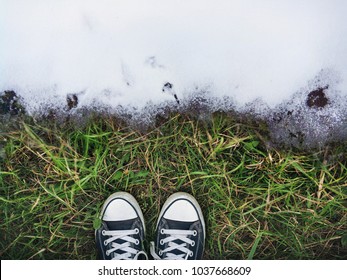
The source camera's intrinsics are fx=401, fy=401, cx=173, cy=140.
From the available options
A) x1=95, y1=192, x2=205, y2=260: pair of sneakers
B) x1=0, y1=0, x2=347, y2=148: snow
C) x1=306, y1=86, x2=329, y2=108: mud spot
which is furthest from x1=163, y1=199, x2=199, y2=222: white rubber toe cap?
x1=306, y1=86, x2=329, y2=108: mud spot

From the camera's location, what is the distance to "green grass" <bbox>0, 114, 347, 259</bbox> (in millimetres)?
1162

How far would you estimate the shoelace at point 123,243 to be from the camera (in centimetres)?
122

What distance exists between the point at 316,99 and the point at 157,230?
2.00 ft

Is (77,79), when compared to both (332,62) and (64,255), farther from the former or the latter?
(332,62)

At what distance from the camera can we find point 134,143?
46.1 inches

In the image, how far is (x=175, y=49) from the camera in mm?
1138

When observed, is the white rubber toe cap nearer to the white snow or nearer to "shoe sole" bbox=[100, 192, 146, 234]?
"shoe sole" bbox=[100, 192, 146, 234]

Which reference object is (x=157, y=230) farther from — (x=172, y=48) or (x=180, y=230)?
(x=172, y=48)

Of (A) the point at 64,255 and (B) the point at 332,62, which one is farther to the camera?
(A) the point at 64,255

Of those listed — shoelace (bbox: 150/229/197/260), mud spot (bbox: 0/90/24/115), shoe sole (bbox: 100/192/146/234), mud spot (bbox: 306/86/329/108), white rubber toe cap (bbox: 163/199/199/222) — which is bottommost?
shoelace (bbox: 150/229/197/260)

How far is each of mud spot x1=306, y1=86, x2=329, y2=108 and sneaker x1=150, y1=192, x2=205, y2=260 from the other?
1.44ft
